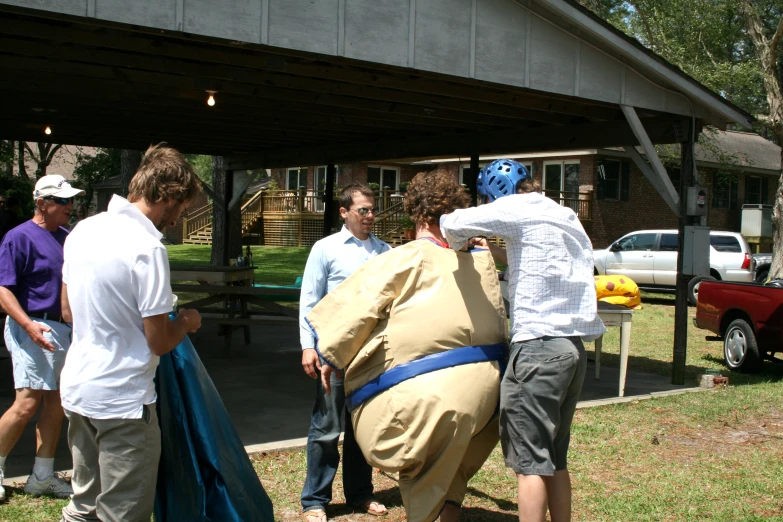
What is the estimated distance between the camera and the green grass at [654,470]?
15.9ft

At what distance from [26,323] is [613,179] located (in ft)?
97.0

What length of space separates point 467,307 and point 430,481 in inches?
30.2

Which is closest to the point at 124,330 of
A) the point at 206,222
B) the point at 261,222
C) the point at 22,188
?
the point at 22,188

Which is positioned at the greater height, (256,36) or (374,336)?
(256,36)

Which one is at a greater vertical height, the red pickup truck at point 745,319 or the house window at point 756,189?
the house window at point 756,189

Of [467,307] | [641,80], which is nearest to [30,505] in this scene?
[467,307]

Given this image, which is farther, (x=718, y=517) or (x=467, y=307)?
(x=718, y=517)

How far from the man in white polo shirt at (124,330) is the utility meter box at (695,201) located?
6994 millimetres

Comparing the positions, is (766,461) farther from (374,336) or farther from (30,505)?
(30,505)

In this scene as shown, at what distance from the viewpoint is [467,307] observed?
3.57 meters

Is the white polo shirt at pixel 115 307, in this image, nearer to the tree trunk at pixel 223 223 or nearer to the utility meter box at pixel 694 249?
the utility meter box at pixel 694 249

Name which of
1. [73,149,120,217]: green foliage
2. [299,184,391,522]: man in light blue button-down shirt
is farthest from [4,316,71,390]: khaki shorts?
[73,149,120,217]: green foliage

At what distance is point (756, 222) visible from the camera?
1278 inches

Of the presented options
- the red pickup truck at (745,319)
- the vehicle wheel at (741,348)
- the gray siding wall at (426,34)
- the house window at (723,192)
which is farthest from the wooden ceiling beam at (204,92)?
the house window at (723,192)
